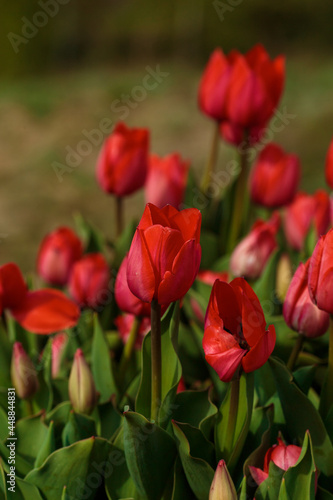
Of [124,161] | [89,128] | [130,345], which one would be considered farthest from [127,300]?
[89,128]

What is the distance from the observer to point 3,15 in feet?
17.4

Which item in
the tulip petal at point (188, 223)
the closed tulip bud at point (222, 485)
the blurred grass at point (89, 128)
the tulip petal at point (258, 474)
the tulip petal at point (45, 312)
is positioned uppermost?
the tulip petal at point (188, 223)

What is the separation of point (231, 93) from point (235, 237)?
0.92 feet

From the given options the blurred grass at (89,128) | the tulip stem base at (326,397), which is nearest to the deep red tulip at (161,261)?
the tulip stem base at (326,397)

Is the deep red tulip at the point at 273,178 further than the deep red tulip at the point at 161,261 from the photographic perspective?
Yes

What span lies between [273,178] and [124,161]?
0.98ft

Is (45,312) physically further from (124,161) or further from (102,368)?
(124,161)

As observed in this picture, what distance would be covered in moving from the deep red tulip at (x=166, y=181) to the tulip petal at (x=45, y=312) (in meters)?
0.39

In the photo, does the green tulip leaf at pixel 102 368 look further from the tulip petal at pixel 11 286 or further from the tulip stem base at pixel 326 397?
the tulip stem base at pixel 326 397

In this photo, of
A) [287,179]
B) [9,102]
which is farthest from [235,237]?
[9,102]

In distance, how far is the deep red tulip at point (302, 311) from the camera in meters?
0.79

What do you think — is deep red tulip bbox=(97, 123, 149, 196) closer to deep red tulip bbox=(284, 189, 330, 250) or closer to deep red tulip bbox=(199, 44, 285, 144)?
deep red tulip bbox=(199, 44, 285, 144)

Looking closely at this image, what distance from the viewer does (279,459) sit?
0.72 meters

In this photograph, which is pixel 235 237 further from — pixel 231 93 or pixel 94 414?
pixel 94 414
